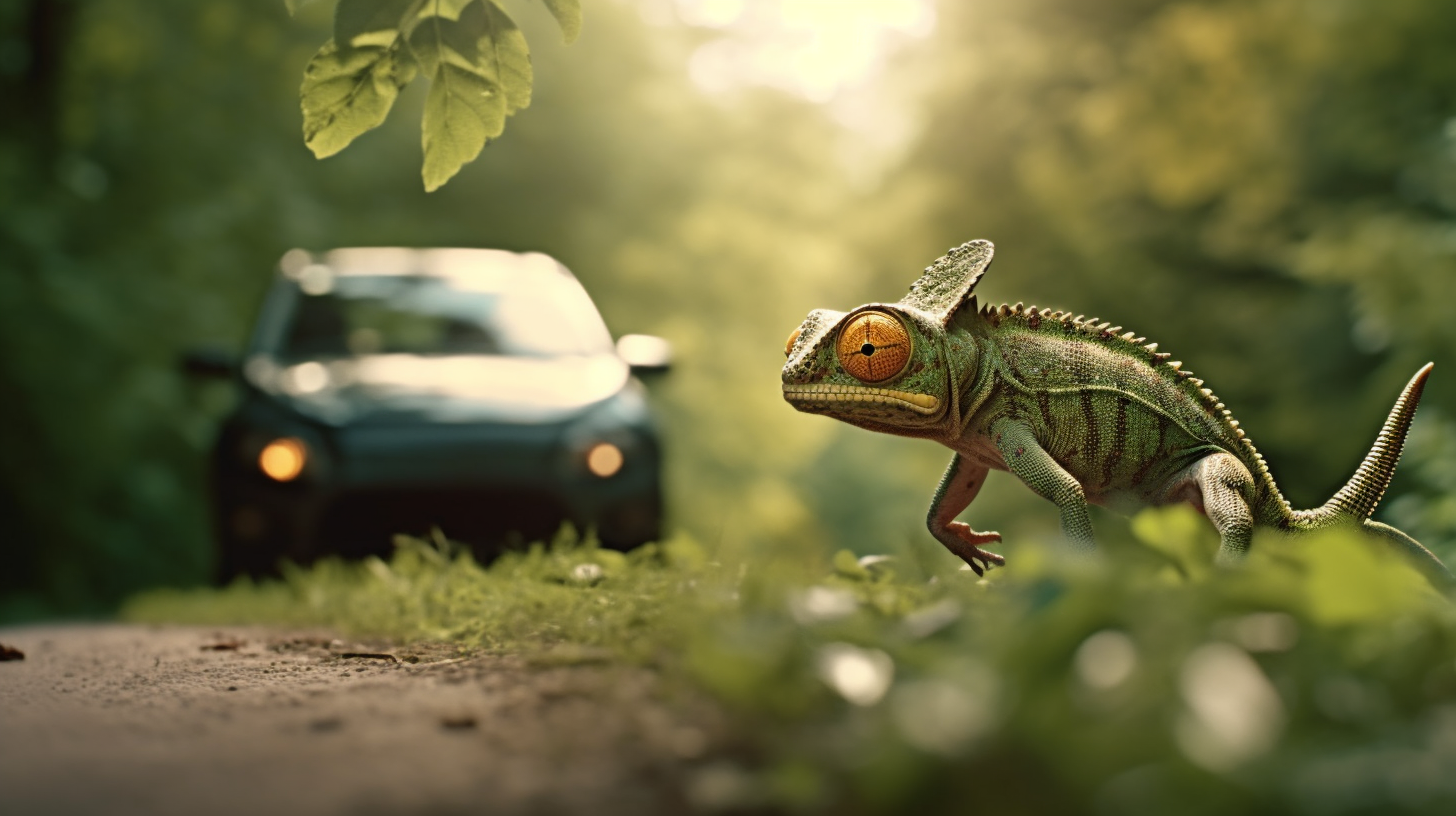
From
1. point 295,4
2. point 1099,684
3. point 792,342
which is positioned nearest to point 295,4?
point 295,4

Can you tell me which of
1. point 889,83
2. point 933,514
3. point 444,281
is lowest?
point 933,514

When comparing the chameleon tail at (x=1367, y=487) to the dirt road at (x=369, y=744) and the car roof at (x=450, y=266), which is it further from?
the car roof at (x=450, y=266)

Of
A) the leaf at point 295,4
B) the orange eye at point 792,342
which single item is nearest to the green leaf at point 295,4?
the leaf at point 295,4

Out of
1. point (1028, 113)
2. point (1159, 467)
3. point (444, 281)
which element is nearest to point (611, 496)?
point (444, 281)

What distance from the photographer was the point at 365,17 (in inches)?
149

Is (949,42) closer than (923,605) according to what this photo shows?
No

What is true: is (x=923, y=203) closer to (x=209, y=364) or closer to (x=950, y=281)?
(x=209, y=364)

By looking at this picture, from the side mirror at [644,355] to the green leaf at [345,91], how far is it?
457 centimetres

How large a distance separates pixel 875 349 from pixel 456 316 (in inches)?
232

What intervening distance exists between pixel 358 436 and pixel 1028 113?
1225cm

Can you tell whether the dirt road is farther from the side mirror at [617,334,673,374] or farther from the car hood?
the side mirror at [617,334,673,374]

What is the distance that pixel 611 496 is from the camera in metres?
7.35

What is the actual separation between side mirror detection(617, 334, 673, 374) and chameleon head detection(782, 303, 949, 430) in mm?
4783

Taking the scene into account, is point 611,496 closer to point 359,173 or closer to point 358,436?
point 358,436
